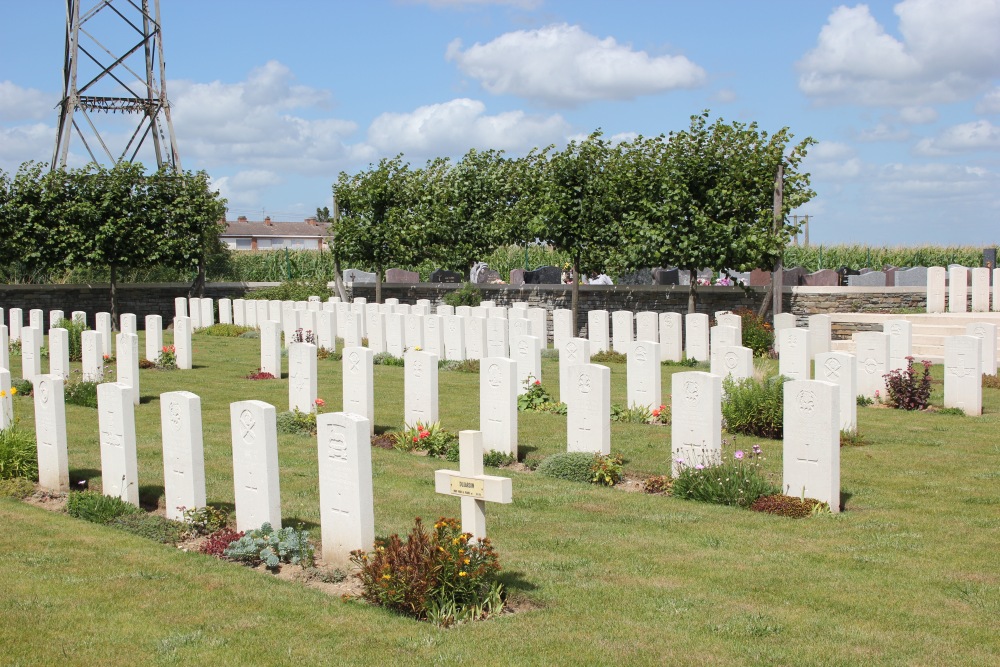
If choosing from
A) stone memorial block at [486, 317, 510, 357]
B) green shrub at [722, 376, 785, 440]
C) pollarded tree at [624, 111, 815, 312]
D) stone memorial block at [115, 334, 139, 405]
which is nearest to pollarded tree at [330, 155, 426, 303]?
pollarded tree at [624, 111, 815, 312]

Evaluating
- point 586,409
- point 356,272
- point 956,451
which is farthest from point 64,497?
point 356,272

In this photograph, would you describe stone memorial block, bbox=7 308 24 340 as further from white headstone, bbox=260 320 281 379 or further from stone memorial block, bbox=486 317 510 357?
stone memorial block, bbox=486 317 510 357

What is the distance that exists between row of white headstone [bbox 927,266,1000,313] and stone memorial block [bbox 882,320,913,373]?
1224 cm

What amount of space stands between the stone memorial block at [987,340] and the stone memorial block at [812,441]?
836cm

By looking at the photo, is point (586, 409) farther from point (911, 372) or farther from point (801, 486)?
point (911, 372)

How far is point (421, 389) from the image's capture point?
1263 centimetres

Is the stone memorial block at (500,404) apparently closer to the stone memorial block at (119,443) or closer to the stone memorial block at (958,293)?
the stone memorial block at (119,443)

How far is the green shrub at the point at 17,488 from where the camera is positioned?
974 centimetres

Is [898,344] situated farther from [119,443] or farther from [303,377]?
[119,443]

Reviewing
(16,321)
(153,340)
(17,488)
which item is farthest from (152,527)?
(16,321)

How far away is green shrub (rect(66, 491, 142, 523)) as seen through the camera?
8.69m

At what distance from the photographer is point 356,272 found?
41219 mm

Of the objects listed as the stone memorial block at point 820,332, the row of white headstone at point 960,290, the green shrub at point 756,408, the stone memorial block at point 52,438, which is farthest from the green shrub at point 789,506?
the row of white headstone at point 960,290

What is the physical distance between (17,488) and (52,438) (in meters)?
0.60
